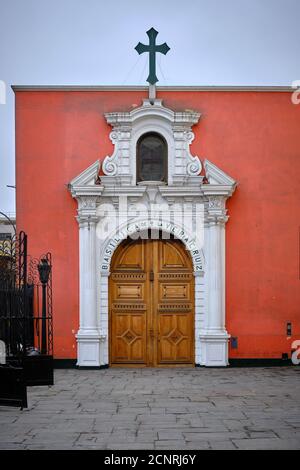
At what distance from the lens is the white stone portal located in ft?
40.8

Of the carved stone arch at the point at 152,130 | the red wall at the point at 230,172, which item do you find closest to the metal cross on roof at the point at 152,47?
the red wall at the point at 230,172

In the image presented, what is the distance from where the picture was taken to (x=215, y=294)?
40.9ft

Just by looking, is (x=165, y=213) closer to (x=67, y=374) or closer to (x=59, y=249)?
(x=59, y=249)

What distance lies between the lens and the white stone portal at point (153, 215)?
40.8ft

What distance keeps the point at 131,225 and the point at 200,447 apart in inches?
265

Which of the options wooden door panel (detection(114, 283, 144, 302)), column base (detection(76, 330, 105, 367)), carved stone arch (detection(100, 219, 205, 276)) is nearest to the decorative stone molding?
carved stone arch (detection(100, 219, 205, 276))

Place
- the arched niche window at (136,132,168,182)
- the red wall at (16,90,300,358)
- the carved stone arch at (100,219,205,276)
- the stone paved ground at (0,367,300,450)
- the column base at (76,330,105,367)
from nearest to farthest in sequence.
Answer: the stone paved ground at (0,367,300,450) < the column base at (76,330,105,367) < the carved stone arch at (100,219,205,276) < the red wall at (16,90,300,358) < the arched niche window at (136,132,168,182)

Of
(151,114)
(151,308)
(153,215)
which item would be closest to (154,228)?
(153,215)

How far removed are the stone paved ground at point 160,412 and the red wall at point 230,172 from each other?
187 cm

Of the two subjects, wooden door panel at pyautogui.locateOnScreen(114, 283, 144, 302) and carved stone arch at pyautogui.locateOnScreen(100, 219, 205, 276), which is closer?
carved stone arch at pyautogui.locateOnScreen(100, 219, 205, 276)

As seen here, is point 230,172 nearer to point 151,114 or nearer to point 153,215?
point 153,215

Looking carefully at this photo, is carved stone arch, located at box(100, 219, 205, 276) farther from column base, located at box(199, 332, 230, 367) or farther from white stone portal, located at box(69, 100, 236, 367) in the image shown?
column base, located at box(199, 332, 230, 367)

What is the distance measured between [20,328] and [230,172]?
5.94 meters

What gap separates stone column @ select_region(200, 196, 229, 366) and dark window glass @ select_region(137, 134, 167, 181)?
1290 millimetres
